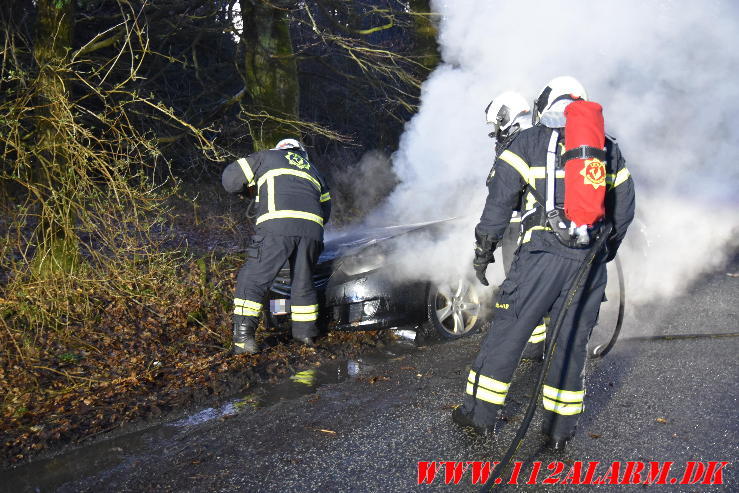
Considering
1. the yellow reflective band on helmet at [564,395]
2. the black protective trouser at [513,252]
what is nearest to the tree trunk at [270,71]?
the black protective trouser at [513,252]

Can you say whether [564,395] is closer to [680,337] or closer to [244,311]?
[680,337]

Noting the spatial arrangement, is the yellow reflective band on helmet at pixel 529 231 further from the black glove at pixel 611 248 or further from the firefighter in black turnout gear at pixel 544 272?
the black glove at pixel 611 248

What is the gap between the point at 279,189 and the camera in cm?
548

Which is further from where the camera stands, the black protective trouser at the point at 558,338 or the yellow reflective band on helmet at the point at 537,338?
the yellow reflective band on helmet at the point at 537,338

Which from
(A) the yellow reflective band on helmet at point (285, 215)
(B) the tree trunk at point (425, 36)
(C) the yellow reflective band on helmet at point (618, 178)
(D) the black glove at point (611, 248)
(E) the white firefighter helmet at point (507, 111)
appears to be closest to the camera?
(C) the yellow reflective band on helmet at point (618, 178)

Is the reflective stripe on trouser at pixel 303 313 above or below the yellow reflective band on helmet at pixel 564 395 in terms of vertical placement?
below

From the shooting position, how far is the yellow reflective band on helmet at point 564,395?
3.63 m

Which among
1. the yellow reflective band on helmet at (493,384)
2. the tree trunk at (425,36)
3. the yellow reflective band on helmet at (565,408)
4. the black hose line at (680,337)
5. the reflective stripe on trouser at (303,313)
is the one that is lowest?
the black hose line at (680,337)

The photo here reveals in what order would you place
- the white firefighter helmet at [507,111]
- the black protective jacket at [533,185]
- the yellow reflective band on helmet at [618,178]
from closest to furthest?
the black protective jacket at [533,185]
the yellow reflective band on helmet at [618,178]
the white firefighter helmet at [507,111]

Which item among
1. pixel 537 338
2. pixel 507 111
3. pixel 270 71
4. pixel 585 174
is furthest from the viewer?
pixel 270 71

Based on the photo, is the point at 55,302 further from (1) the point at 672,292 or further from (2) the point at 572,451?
(1) the point at 672,292

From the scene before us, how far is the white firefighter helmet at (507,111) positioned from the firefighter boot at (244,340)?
2.51 metres

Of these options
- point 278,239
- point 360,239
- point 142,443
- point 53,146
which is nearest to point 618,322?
point 360,239

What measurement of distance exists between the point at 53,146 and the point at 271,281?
2.07m
